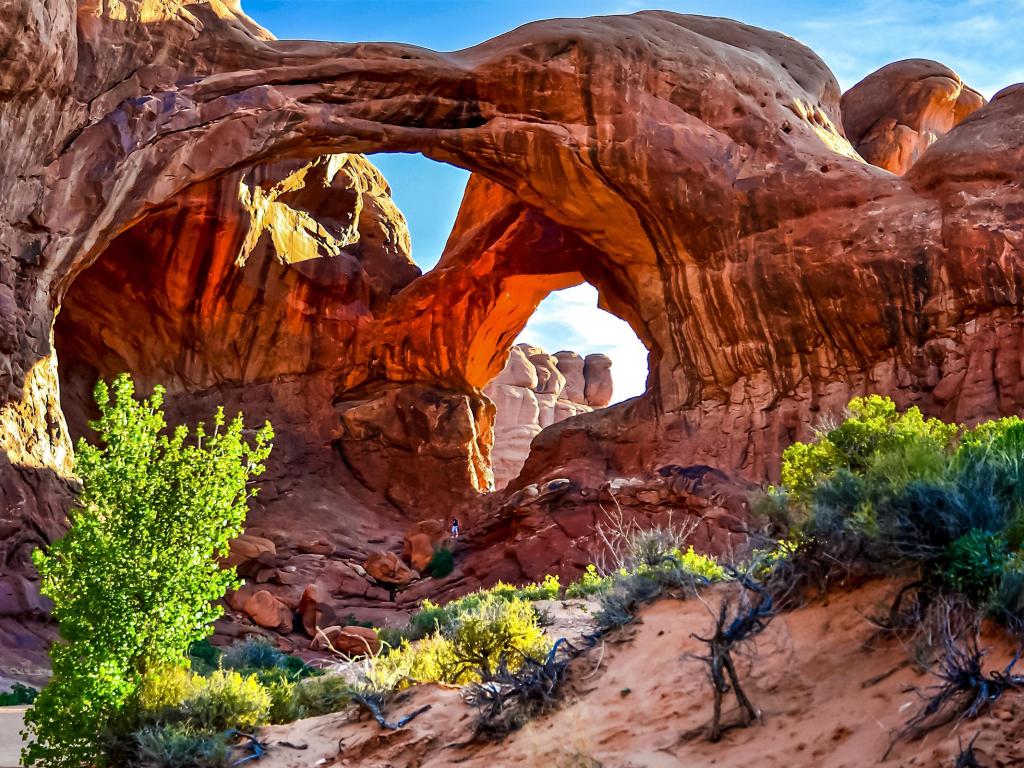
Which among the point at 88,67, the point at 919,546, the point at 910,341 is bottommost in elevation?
the point at 919,546

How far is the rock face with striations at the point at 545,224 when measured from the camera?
1809cm

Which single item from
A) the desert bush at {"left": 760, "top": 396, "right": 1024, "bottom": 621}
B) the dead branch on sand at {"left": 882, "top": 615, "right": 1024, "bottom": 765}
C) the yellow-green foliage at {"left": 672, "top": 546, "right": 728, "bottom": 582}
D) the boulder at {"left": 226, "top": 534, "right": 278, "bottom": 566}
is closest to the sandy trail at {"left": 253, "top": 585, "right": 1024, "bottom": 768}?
the dead branch on sand at {"left": 882, "top": 615, "right": 1024, "bottom": 765}

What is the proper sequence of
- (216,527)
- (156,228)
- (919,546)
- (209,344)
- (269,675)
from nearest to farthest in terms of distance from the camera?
(919,546) < (216,527) < (269,675) < (156,228) < (209,344)

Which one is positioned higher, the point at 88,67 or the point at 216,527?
the point at 88,67

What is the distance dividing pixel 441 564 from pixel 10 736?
11379mm

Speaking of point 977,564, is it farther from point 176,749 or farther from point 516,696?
point 176,749

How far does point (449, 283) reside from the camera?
29.2 meters

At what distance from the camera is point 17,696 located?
1245cm

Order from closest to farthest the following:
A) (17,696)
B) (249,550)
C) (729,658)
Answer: (729,658) < (17,696) < (249,550)

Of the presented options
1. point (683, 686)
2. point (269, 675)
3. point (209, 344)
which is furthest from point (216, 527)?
point (209, 344)

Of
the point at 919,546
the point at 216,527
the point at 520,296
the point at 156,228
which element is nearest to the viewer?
the point at 919,546

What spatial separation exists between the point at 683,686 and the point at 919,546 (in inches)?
73.3

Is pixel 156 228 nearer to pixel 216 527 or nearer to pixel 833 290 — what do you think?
pixel 833 290

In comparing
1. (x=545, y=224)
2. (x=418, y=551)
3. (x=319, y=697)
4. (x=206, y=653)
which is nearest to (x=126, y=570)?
(x=319, y=697)
